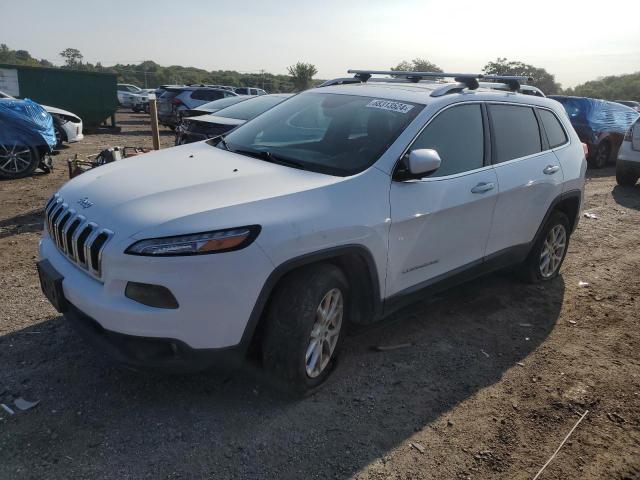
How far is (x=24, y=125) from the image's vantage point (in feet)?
28.8

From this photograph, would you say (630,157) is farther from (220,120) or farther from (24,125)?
(24,125)

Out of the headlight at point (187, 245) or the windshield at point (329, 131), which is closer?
the headlight at point (187, 245)

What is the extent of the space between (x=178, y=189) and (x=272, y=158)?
78cm

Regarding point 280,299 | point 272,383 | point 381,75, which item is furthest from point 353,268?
point 381,75

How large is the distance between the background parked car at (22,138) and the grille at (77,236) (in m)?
6.53

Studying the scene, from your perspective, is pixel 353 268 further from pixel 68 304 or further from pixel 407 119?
pixel 68 304

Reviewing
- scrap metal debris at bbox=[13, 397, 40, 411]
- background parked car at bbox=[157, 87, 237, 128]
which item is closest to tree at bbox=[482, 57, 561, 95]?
background parked car at bbox=[157, 87, 237, 128]

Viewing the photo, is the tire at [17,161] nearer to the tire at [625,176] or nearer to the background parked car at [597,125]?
the tire at [625,176]

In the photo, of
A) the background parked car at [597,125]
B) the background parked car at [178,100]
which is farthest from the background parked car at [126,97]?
the background parked car at [597,125]

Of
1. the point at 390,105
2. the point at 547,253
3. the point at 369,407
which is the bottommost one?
the point at 369,407

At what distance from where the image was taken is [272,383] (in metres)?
2.98

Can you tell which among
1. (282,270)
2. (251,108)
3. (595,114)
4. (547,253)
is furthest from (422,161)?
(595,114)

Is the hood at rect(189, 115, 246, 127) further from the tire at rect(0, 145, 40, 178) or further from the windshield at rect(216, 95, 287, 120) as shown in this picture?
the tire at rect(0, 145, 40, 178)

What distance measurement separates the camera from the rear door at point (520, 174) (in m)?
4.16
